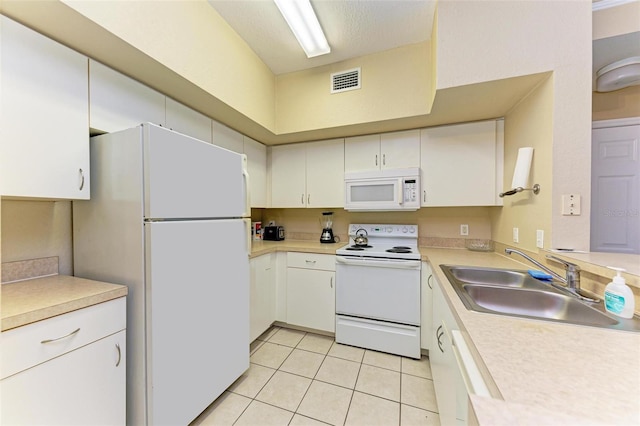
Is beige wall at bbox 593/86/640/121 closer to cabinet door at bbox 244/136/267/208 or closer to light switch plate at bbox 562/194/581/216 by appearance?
light switch plate at bbox 562/194/581/216

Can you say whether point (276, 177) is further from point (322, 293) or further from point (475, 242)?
point (475, 242)

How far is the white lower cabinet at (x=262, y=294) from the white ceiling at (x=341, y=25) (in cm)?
185

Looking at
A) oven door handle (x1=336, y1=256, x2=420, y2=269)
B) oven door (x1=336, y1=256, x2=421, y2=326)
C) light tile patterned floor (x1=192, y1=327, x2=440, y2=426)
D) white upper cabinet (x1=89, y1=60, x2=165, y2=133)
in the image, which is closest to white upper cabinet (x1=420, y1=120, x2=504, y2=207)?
oven door handle (x1=336, y1=256, x2=420, y2=269)

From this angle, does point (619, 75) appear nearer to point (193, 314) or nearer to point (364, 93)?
point (364, 93)

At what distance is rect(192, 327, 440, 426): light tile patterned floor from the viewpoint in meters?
1.43

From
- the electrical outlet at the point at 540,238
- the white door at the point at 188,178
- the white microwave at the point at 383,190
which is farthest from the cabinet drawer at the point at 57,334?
the electrical outlet at the point at 540,238

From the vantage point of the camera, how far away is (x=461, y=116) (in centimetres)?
203

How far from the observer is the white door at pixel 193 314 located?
1.15 m

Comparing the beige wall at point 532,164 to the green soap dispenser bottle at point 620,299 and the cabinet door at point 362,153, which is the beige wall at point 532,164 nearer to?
the green soap dispenser bottle at point 620,299

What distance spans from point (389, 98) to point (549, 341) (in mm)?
1923

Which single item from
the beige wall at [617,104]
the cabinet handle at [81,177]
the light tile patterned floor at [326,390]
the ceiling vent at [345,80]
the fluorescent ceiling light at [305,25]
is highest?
the fluorescent ceiling light at [305,25]

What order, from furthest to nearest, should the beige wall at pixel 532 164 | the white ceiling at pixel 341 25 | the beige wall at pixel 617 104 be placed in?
the beige wall at pixel 617 104 → the white ceiling at pixel 341 25 → the beige wall at pixel 532 164

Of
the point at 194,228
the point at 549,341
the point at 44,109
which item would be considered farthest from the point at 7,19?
the point at 549,341

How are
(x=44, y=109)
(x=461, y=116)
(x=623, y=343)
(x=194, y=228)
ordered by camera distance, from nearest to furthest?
1. (x=623, y=343)
2. (x=44, y=109)
3. (x=194, y=228)
4. (x=461, y=116)
